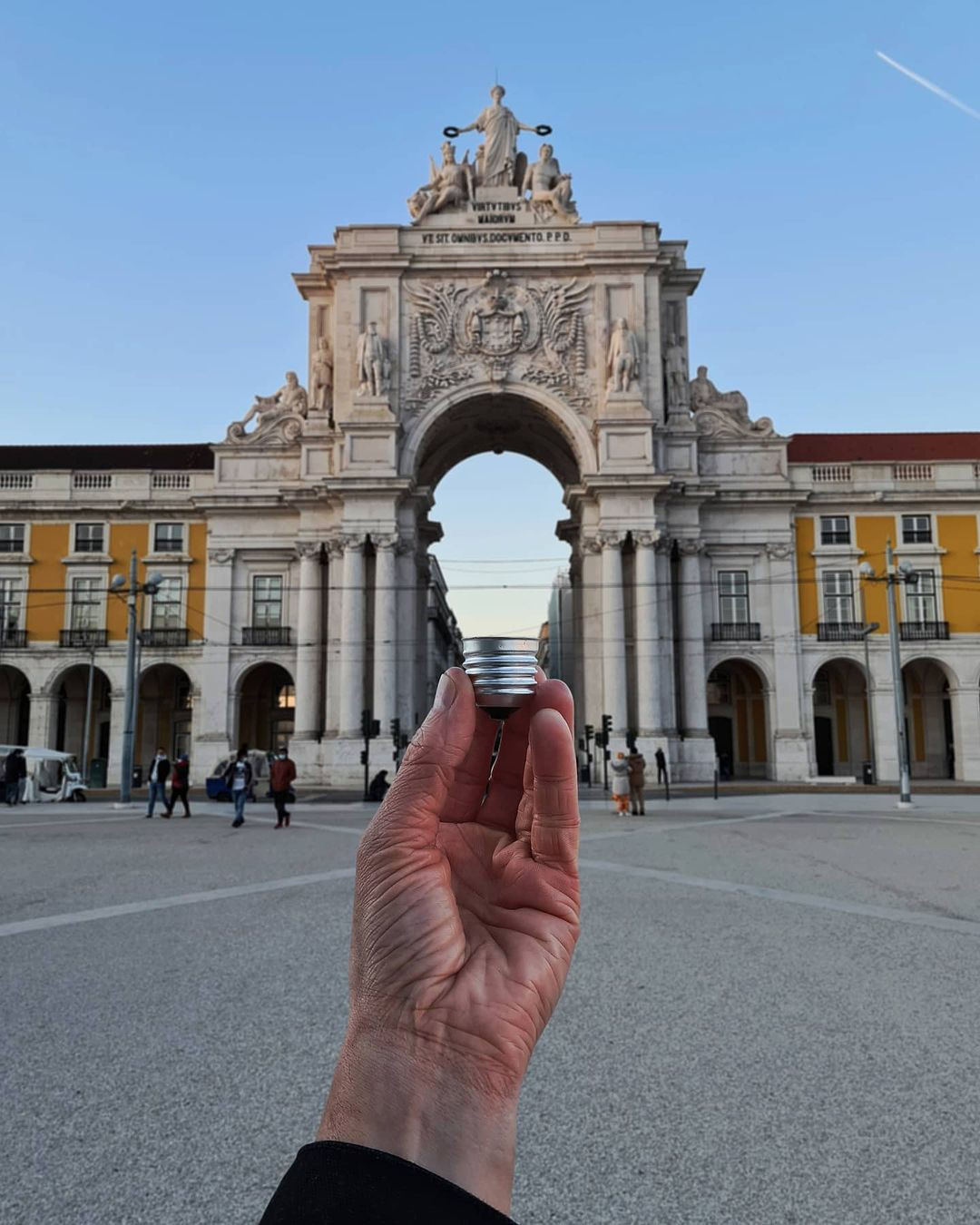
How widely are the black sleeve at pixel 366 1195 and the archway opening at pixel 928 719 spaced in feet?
141

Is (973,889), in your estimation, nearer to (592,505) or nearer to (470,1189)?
(470,1189)

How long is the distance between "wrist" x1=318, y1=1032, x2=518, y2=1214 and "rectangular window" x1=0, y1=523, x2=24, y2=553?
43828 mm

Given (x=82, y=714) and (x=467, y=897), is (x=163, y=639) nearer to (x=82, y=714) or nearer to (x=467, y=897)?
(x=82, y=714)

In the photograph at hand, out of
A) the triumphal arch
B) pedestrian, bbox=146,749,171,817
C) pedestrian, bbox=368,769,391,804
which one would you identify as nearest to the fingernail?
pedestrian, bbox=146,749,171,817

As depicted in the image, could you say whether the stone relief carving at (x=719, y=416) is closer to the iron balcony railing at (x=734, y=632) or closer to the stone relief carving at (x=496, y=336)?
the stone relief carving at (x=496, y=336)

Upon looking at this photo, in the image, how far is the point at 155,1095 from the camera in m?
4.27

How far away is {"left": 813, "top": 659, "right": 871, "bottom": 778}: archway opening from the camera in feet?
136

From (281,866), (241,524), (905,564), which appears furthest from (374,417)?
(281,866)

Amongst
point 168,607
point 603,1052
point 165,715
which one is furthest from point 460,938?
point 165,715

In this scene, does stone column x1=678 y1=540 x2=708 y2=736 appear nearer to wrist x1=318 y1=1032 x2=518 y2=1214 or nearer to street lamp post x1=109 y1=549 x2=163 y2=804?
street lamp post x1=109 y1=549 x2=163 y2=804

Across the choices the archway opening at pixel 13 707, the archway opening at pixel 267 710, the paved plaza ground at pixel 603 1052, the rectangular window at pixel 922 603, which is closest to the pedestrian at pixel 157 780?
the paved plaza ground at pixel 603 1052

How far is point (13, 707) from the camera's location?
4234cm

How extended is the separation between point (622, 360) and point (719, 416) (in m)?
5.55

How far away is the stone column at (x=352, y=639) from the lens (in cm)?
3503
